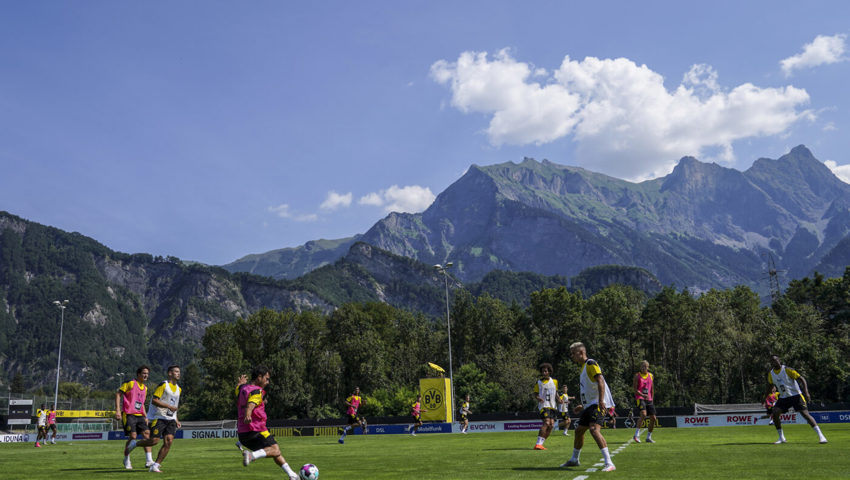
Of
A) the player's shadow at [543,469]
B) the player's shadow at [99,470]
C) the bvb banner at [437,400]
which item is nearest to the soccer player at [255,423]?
the player's shadow at [543,469]

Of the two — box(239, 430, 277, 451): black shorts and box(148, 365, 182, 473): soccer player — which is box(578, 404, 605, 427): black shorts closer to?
box(239, 430, 277, 451): black shorts

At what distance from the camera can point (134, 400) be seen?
604 inches

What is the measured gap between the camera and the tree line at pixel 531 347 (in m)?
66.9

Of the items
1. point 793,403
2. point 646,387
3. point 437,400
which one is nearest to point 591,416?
point 793,403

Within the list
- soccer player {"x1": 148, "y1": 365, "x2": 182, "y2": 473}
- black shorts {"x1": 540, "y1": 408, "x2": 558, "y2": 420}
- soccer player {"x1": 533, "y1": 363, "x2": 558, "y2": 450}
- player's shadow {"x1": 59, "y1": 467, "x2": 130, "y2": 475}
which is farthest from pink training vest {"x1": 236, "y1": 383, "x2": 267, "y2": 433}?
black shorts {"x1": 540, "y1": 408, "x2": 558, "y2": 420}

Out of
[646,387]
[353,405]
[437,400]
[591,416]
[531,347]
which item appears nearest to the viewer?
[591,416]

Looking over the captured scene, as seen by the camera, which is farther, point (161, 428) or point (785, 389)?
point (785, 389)

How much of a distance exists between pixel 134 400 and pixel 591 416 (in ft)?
34.0

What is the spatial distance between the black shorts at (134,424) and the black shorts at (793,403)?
53.6 feet

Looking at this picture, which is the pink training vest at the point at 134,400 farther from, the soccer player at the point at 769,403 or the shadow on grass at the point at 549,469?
the soccer player at the point at 769,403

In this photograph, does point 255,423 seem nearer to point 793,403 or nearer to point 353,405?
point 793,403

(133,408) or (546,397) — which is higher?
(133,408)

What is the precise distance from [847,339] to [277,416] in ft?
197

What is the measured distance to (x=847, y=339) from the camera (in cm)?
6325
